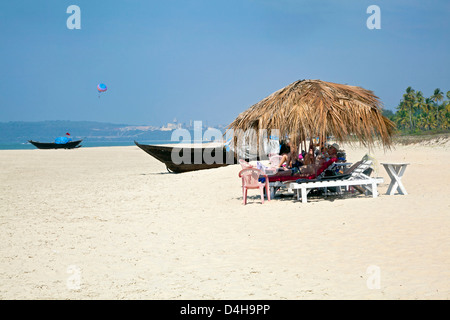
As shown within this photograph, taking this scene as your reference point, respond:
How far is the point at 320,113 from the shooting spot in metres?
9.52

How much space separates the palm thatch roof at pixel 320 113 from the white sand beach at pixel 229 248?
1402mm

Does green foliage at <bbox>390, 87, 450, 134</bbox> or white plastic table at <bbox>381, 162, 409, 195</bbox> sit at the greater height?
green foliage at <bbox>390, 87, 450, 134</bbox>

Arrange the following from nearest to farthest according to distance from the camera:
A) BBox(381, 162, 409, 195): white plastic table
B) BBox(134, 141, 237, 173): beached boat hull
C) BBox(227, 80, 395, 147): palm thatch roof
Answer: BBox(227, 80, 395, 147): palm thatch roof
BBox(381, 162, 409, 195): white plastic table
BBox(134, 141, 237, 173): beached boat hull

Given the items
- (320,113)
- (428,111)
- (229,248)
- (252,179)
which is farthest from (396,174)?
(428,111)

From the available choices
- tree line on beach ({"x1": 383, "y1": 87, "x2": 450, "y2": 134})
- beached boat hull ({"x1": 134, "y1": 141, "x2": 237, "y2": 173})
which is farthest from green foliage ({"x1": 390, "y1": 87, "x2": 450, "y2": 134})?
beached boat hull ({"x1": 134, "y1": 141, "x2": 237, "y2": 173})

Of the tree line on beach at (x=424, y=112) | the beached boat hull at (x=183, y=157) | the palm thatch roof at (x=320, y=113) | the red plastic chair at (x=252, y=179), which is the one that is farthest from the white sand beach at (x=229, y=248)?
the tree line on beach at (x=424, y=112)

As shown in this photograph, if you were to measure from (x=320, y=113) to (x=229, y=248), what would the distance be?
4.15 meters

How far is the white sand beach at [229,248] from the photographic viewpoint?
15.4ft

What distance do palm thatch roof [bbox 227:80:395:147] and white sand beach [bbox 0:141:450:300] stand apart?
1.40 metres

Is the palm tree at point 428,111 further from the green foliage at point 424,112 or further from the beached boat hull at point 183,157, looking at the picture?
the beached boat hull at point 183,157

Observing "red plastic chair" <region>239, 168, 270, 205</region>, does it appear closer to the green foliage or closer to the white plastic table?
the white plastic table

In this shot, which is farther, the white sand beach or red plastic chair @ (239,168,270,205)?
red plastic chair @ (239,168,270,205)

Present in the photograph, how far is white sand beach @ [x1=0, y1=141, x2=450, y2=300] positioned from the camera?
4.71m
